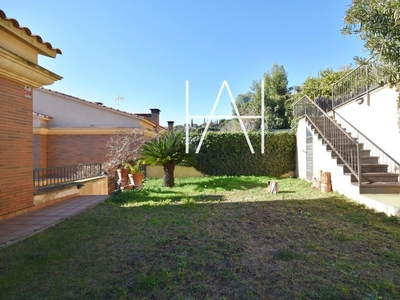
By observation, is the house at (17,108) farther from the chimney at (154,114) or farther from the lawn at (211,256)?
the chimney at (154,114)

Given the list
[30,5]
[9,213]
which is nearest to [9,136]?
[9,213]

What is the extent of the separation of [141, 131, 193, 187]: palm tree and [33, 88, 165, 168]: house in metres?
4.89

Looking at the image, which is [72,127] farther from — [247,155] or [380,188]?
[380,188]

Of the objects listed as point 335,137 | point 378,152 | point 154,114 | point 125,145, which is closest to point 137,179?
point 125,145

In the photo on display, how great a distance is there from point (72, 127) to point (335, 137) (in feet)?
47.5

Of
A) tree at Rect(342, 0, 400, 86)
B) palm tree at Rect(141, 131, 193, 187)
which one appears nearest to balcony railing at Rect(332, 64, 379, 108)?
tree at Rect(342, 0, 400, 86)

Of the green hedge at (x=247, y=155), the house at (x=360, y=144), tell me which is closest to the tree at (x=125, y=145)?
the green hedge at (x=247, y=155)

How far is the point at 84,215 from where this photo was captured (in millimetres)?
5055

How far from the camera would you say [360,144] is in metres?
8.20

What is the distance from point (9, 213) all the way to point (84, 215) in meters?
1.42

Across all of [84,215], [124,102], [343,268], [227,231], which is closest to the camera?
[343,268]

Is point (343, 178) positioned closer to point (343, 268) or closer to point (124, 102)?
point (343, 268)

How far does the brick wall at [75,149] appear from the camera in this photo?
1362 cm

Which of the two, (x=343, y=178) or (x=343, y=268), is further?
(x=343, y=178)
